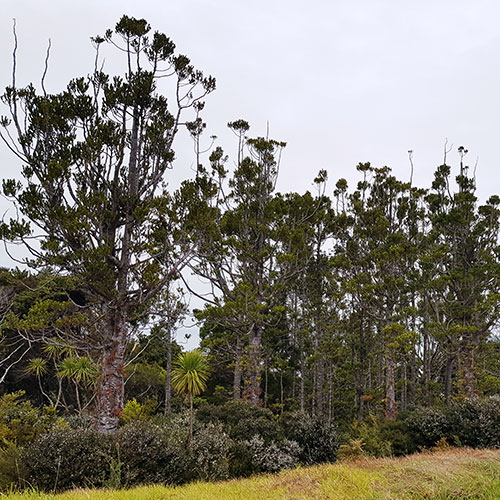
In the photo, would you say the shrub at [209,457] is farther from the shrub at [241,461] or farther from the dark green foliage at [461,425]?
the dark green foliage at [461,425]

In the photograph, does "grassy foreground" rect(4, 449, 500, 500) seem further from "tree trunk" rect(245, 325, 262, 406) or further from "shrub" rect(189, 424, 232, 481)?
"tree trunk" rect(245, 325, 262, 406)

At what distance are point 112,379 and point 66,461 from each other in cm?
376

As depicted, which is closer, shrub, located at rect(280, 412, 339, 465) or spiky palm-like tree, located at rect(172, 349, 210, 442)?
spiky palm-like tree, located at rect(172, 349, 210, 442)

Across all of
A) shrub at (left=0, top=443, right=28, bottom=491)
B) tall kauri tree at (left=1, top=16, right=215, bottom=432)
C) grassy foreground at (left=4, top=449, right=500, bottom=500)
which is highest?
tall kauri tree at (left=1, top=16, right=215, bottom=432)

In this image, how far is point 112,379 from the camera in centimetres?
1256

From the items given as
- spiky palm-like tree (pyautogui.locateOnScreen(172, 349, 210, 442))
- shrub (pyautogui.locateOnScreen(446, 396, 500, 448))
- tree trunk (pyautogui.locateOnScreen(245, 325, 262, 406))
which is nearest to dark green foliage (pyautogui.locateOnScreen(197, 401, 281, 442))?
spiky palm-like tree (pyautogui.locateOnScreen(172, 349, 210, 442))

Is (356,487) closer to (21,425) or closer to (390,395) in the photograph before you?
(21,425)

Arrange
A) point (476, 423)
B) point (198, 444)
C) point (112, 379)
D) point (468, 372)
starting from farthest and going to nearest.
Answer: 1. point (468, 372)
2. point (476, 423)
3. point (112, 379)
4. point (198, 444)

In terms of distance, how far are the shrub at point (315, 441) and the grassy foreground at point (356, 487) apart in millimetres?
4519

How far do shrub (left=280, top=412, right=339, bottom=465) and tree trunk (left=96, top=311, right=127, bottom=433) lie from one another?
17.3 ft

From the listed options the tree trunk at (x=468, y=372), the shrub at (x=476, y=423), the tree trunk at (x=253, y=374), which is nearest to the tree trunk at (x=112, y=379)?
the tree trunk at (x=253, y=374)

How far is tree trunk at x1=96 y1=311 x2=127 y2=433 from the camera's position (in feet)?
40.1

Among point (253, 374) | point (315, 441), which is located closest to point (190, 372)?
point (315, 441)

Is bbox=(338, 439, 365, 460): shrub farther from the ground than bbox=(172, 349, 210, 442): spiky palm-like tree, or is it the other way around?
bbox=(172, 349, 210, 442): spiky palm-like tree
